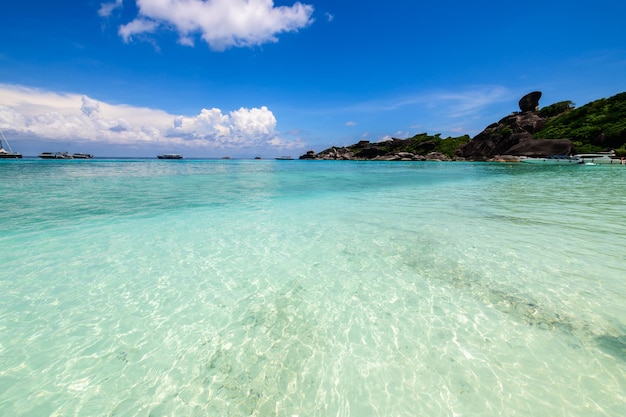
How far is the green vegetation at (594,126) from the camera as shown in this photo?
5874 cm

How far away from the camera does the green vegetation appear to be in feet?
193

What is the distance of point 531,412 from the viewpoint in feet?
9.87

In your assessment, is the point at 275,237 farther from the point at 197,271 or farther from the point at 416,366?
the point at 416,366

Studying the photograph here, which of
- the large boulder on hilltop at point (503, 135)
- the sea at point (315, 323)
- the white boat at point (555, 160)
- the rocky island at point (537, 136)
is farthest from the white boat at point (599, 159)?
the sea at point (315, 323)

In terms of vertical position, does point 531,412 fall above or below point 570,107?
below

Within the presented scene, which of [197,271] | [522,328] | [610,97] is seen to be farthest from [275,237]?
[610,97]

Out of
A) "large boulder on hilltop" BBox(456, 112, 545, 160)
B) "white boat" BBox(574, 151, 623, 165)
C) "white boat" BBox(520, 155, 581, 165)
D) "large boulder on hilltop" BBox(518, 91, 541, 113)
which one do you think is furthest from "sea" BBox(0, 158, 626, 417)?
"large boulder on hilltop" BBox(518, 91, 541, 113)

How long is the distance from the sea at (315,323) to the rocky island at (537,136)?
72487mm

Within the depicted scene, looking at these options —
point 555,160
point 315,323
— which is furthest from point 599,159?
point 315,323

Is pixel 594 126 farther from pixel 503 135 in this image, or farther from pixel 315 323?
pixel 315 323

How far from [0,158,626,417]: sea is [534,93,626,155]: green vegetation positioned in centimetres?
7257

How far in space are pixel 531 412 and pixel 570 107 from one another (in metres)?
126

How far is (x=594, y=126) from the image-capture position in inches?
2579

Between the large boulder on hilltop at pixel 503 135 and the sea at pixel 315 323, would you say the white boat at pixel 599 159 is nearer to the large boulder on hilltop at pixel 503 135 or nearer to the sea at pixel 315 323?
the large boulder on hilltop at pixel 503 135
